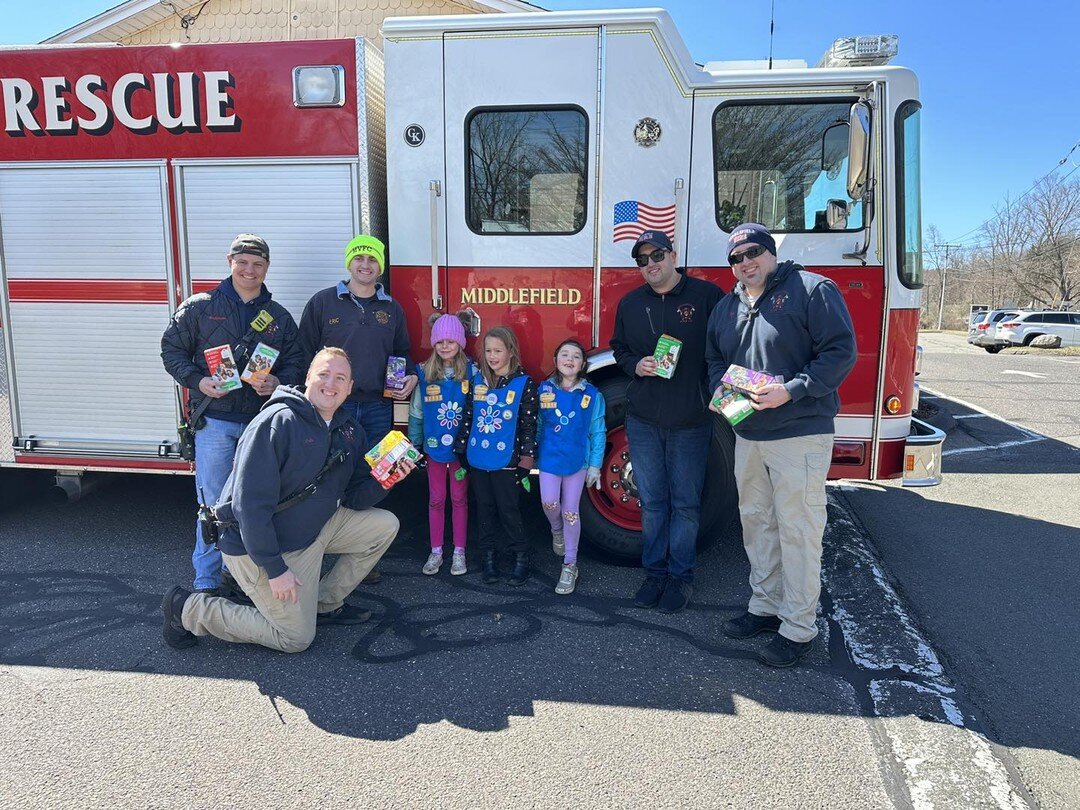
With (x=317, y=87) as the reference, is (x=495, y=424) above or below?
below

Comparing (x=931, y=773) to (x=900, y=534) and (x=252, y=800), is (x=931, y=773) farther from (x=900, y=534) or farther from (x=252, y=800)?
(x=900, y=534)

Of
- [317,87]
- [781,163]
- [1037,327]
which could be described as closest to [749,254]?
[781,163]

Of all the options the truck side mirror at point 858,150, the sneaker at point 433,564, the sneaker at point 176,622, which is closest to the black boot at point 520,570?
the sneaker at point 433,564

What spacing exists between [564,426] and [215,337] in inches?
74.1

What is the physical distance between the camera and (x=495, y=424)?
154 inches

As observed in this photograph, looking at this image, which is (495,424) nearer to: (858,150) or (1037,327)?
(858,150)

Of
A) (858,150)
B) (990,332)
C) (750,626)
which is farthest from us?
(990,332)

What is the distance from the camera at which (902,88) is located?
12.5ft

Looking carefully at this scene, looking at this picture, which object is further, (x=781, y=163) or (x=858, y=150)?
(x=781, y=163)

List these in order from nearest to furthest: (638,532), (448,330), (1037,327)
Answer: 1. (448,330)
2. (638,532)
3. (1037,327)

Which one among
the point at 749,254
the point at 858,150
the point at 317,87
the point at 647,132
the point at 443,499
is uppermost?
the point at 317,87

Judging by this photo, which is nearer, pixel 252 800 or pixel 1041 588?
pixel 252 800

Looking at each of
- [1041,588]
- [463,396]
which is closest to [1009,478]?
[1041,588]

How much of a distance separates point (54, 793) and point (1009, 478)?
761 centimetres
